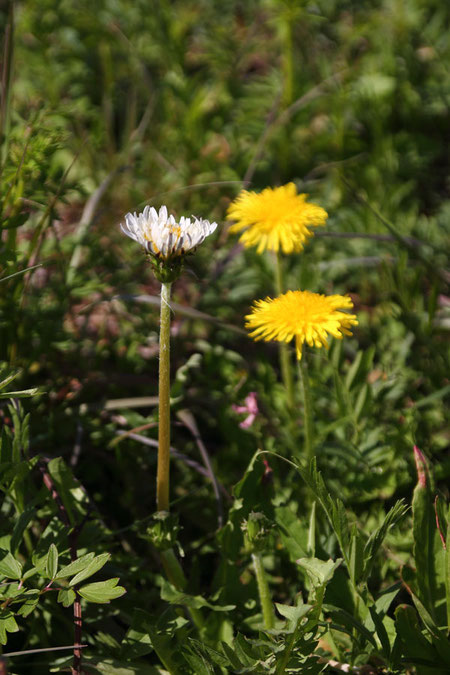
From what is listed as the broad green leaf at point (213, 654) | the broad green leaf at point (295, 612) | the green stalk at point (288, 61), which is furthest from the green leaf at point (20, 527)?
the green stalk at point (288, 61)

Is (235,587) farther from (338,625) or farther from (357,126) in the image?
(357,126)

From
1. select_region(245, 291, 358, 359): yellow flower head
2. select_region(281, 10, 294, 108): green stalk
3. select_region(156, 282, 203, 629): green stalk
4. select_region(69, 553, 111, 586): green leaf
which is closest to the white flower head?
select_region(156, 282, 203, 629): green stalk

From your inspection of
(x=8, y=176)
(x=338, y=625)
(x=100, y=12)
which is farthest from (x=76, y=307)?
(x=100, y=12)

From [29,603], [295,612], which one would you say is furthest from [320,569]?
[29,603]

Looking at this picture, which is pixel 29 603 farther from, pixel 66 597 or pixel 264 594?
pixel 264 594

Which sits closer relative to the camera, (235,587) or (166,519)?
(166,519)

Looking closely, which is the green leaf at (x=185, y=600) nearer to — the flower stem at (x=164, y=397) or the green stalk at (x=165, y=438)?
the green stalk at (x=165, y=438)

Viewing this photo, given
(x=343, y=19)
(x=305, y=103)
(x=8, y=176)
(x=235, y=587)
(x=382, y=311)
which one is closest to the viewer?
(x=235, y=587)

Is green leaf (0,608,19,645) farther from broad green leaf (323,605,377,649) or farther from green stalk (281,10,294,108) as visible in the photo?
green stalk (281,10,294,108)
